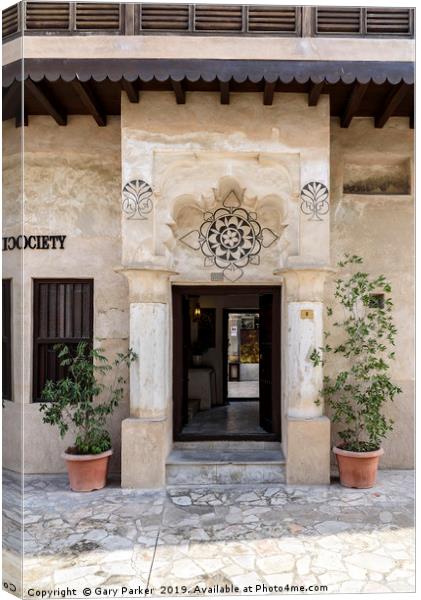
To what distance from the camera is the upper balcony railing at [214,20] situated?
4988 mm

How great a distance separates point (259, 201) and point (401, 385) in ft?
10.9

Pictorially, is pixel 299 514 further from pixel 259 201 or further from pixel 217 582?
pixel 259 201

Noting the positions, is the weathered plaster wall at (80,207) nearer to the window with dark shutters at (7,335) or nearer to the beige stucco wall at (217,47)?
the beige stucco wall at (217,47)

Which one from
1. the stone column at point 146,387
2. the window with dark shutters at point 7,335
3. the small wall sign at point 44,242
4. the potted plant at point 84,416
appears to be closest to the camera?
the window with dark shutters at point 7,335

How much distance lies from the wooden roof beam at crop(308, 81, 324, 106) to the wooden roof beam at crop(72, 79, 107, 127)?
274cm

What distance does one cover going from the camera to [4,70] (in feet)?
12.3

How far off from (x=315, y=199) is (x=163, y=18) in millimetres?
2832

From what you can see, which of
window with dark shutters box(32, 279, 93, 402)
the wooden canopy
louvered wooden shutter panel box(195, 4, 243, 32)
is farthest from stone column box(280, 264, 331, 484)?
louvered wooden shutter panel box(195, 4, 243, 32)

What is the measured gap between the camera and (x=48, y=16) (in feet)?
16.5

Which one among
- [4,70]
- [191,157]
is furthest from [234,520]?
[4,70]

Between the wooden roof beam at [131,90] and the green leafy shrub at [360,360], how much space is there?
335cm

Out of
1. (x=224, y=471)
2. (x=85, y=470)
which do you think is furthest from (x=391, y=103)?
(x=85, y=470)

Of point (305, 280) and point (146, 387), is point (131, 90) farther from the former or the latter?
point (146, 387)

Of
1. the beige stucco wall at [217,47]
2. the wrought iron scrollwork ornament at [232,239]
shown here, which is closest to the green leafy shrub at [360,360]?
the wrought iron scrollwork ornament at [232,239]
